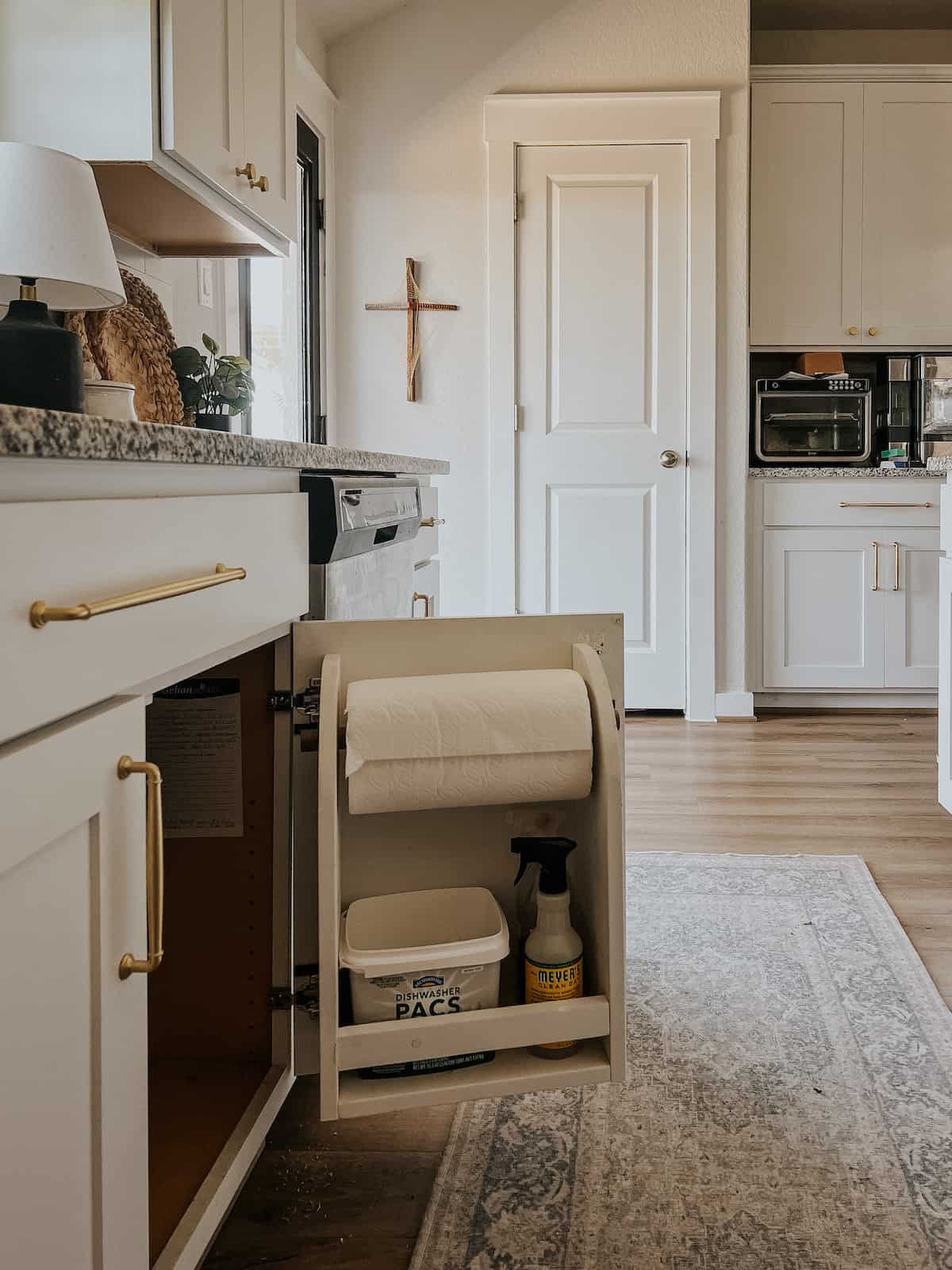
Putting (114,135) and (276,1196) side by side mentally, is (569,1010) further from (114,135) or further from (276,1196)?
(114,135)

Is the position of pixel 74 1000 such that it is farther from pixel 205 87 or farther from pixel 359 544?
pixel 205 87

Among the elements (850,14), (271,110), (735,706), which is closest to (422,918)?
(271,110)

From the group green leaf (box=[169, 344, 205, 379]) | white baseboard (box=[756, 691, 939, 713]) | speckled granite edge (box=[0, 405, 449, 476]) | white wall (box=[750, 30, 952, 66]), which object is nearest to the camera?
speckled granite edge (box=[0, 405, 449, 476])

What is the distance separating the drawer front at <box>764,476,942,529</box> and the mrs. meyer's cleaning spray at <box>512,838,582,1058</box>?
314 centimetres

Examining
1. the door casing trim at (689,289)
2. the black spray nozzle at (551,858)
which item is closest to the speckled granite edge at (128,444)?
the black spray nozzle at (551,858)

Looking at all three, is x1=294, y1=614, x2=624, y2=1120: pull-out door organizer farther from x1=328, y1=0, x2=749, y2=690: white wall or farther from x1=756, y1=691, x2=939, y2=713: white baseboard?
x1=756, y1=691, x2=939, y2=713: white baseboard

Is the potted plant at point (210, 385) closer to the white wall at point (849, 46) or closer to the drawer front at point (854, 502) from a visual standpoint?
the drawer front at point (854, 502)

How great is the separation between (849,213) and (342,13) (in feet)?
6.25

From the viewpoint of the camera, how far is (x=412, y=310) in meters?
4.13

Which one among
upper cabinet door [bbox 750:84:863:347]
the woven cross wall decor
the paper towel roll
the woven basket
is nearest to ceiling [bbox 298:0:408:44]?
the woven cross wall decor

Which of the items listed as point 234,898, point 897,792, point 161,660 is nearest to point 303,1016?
point 234,898

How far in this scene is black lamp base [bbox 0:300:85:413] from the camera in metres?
1.13

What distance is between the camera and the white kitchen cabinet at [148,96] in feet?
5.38

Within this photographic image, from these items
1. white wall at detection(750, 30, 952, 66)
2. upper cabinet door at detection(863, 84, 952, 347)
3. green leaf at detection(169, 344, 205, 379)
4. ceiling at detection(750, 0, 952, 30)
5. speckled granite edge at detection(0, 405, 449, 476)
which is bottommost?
speckled granite edge at detection(0, 405, 449, 476)
